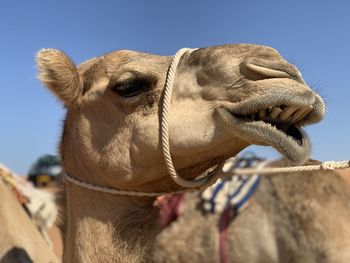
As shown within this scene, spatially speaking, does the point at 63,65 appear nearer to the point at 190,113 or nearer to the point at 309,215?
the point at 190,113

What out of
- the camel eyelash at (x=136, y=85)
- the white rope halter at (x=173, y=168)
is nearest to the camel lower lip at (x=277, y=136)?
the white rope halter at (x=173, y=168)

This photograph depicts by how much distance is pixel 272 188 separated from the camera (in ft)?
16.9

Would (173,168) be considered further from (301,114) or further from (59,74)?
(59,74)

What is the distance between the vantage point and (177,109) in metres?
1.96

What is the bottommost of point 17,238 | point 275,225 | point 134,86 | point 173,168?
point 275,225

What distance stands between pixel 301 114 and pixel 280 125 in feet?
0.25

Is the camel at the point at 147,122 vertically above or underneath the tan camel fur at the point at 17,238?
above

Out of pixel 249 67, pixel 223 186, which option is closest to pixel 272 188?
pixel 223 186

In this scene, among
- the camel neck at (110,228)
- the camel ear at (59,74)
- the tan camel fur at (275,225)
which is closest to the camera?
the camel neck at (110,228)

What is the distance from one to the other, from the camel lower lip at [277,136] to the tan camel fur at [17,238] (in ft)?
4.53

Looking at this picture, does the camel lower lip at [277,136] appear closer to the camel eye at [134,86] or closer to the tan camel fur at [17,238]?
the camel eye at [134,86]

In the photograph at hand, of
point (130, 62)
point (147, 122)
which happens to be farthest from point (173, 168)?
point (130, 62)

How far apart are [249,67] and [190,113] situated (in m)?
0.30

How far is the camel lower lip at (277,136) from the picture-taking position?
66.5 inches
